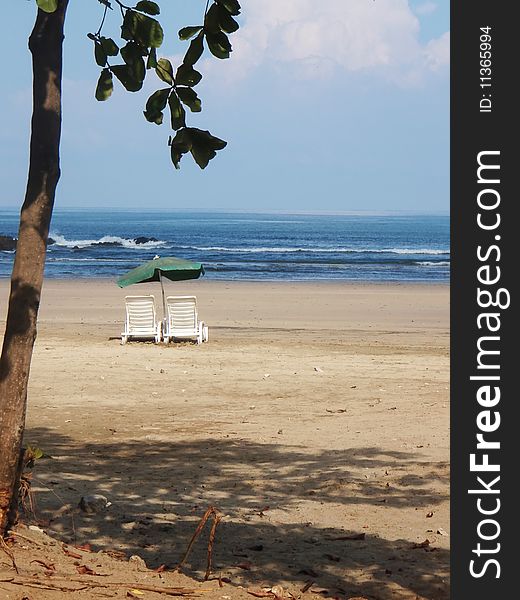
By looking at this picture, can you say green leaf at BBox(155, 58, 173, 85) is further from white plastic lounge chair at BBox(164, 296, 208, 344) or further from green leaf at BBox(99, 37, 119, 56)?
white plastic lounge chair at BBox(164, 296, 208, 344)

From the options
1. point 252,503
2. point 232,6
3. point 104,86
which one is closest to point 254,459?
point 252,503

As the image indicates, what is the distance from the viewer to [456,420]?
2.83 m

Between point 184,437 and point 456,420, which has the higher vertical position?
point 456,420

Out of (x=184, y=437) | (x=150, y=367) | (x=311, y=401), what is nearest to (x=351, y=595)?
(x=184, y=437)

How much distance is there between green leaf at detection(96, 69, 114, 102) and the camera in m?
5.06

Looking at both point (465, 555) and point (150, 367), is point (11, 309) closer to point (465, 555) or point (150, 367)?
point (465, 555)

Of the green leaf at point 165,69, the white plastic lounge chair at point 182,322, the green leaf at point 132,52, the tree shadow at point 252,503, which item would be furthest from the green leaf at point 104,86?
the white plastic lounge chair at point 182,322

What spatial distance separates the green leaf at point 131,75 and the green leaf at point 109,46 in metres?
0.08

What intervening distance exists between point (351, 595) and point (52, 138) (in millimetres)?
2755

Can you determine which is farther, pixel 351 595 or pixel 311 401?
pixel 311 401

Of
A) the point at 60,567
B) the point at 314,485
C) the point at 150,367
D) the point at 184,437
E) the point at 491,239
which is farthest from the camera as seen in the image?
the point at 150,367

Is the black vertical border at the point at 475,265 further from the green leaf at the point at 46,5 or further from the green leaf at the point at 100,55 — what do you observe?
the green leaf at the point at 100,55

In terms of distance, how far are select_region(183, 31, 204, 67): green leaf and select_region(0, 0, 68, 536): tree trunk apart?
80 centimetres

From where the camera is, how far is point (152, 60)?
15.4 feet
